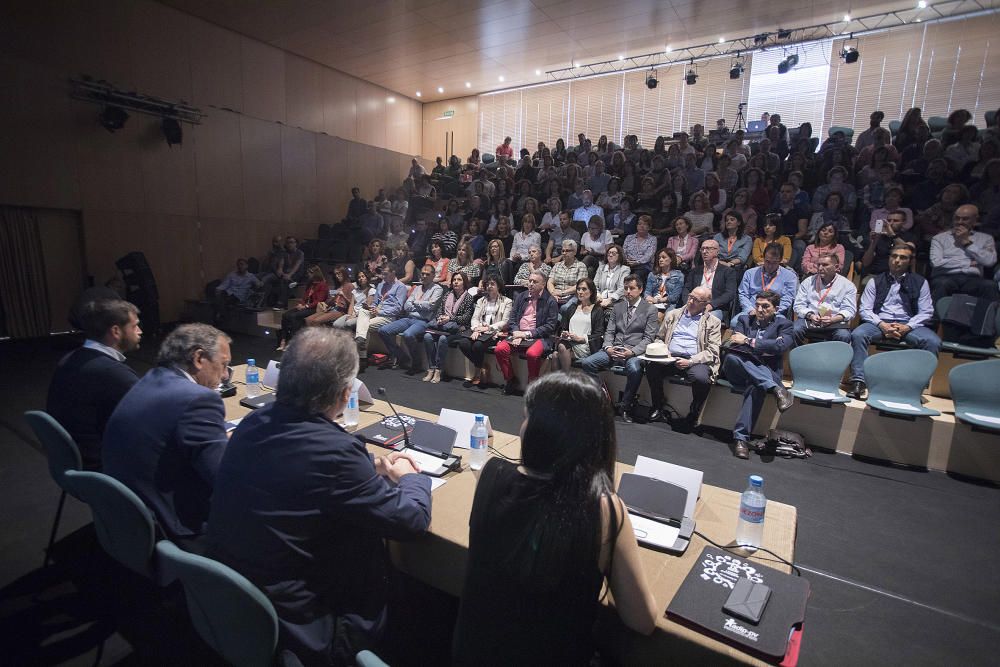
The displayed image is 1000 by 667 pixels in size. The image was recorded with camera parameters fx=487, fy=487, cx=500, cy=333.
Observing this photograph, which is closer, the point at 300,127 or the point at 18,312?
the point at 18,312

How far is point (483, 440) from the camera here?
1964mm

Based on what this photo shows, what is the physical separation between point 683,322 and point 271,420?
4055 mm

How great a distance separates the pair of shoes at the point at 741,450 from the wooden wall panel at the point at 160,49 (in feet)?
34.2

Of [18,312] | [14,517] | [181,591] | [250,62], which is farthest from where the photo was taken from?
[250,62]

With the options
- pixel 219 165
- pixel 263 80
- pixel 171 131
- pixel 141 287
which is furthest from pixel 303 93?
pixel 141 287

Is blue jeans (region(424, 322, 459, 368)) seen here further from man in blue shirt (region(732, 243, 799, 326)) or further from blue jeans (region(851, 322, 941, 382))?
blue jeans (region(851, 322, 941, 382))

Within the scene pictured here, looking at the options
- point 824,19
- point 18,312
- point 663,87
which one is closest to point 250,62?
point 18,312

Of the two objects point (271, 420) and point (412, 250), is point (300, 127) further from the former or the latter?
point (271, 420)

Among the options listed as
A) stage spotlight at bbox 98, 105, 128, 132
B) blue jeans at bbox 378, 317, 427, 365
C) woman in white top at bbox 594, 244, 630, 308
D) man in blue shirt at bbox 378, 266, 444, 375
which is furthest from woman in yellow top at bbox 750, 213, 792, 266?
stage spotlight at bbox 98, 105, 128, 132

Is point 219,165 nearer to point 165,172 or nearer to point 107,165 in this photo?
point 165,172

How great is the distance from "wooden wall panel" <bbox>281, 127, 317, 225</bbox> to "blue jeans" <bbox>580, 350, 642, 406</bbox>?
339 inches

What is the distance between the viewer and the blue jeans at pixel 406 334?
6.00 metres

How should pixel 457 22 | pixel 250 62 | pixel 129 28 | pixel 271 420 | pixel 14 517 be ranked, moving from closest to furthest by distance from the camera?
pixel 271 420, pixel 14 517, pixel 129 28, pixel 457 22, pixel 250 62

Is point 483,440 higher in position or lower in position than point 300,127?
lower
